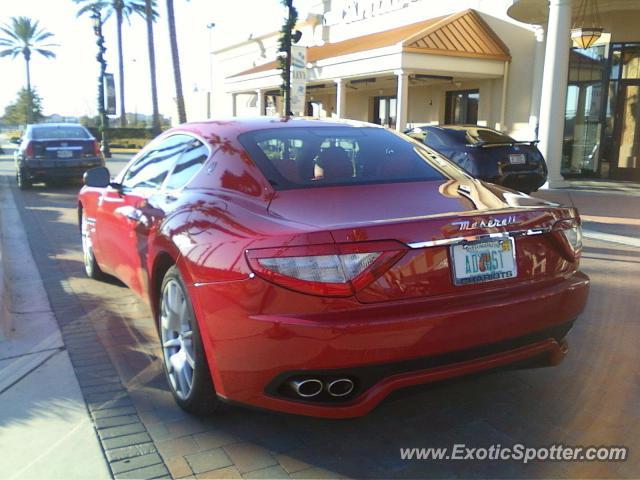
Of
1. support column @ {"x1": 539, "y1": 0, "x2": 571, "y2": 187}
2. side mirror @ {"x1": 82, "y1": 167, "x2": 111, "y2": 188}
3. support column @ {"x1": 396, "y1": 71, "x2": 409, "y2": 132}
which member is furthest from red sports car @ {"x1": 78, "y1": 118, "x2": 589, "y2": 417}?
support column @ {"x1": 396, "y1": 71, "x2": 409, "y2": 132}

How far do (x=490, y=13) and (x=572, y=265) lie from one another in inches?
616

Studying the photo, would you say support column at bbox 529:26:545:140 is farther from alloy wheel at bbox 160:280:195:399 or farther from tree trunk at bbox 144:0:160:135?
tree trunk at bbox 144:0:160:135

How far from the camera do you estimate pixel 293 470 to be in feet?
8.87

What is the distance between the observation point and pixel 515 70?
16.6 m

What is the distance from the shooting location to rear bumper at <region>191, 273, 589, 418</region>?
8.07 feet

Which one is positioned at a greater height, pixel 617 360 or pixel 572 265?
pixel 572 265

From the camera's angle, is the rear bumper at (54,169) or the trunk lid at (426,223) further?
the rear bumper at (54,169)

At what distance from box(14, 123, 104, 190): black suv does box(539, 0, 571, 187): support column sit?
9.85 meters

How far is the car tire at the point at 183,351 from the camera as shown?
2936mm

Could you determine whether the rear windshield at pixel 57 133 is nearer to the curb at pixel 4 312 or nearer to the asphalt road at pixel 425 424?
the curb at pixel 4 312

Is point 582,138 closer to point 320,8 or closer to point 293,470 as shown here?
point 320,8

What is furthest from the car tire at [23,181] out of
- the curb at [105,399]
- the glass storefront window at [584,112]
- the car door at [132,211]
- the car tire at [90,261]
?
the glass storefront window at [584,112]

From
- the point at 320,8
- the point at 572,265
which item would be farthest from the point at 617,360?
the point at 320,8

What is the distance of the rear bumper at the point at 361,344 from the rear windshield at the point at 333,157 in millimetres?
843
